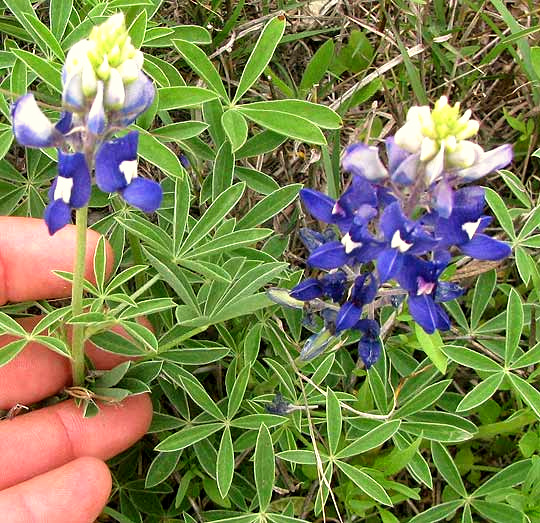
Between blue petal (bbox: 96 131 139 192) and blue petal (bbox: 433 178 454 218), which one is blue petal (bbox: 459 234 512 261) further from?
blue petal (bbox: 96 131 139 192)

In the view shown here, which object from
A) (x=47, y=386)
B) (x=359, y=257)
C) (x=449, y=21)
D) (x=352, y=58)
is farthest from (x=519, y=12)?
(x=47, y=386)

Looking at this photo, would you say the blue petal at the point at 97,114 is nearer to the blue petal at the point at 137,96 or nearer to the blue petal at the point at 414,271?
the blue petal at the point at 137,96

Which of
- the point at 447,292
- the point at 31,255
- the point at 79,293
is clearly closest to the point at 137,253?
the point at 31,255

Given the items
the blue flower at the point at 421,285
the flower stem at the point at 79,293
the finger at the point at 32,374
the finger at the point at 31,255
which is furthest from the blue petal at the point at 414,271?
the finger at the point at 32,374

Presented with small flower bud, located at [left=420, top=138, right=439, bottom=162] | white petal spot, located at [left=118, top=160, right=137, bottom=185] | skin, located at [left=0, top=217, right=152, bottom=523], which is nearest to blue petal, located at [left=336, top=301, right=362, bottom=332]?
small flower bud, located at [left=420, top=138, right=439, bottom=162]

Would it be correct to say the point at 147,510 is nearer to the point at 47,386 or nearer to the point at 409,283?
the point at 47,386

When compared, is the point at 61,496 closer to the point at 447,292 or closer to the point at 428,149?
the point at 447,292
